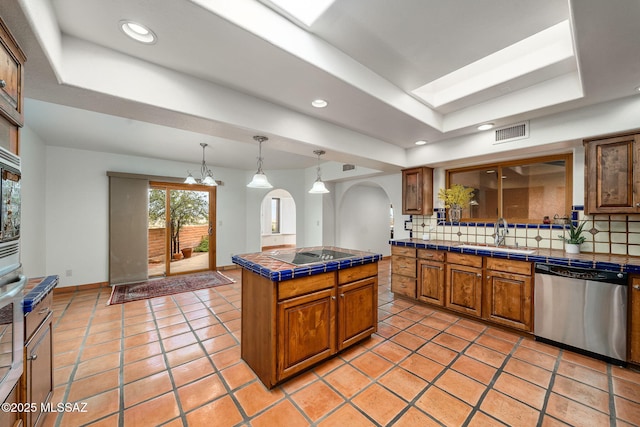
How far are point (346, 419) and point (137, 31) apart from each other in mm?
2707

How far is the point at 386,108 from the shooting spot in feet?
7.88

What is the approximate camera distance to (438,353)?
7.68ft

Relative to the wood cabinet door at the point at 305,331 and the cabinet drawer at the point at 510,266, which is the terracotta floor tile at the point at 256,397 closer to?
the wood cabinet door at the point at 305,331

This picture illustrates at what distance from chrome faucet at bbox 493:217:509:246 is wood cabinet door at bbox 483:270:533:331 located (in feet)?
2.17

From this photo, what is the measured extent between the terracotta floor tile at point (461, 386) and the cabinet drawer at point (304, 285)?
3.72 ft

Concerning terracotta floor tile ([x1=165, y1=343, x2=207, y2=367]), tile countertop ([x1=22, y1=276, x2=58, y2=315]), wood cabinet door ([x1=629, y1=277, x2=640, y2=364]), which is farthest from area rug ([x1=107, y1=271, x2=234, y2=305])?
wood cabinet door ([x1=629, y1=277, x2=640, y2=364])

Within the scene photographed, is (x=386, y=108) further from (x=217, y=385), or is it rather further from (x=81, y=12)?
(x=217, y=385)

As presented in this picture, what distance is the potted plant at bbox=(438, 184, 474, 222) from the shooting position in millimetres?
3619

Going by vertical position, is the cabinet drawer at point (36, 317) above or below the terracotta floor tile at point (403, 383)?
above

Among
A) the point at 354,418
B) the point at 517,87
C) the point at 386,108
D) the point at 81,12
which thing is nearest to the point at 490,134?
the point at 517,87

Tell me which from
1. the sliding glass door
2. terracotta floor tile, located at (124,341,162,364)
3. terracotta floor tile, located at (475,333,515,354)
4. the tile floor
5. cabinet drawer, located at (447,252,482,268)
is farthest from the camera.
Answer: the sliding glass door

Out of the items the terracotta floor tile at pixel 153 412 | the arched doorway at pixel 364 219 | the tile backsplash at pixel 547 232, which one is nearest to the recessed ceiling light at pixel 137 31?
the terracotta floor tile at pixel 153 412

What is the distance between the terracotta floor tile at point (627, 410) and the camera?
1600mm

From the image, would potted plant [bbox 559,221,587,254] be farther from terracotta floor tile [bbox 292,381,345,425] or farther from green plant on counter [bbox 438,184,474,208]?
terracotta floor tile [bbox 292,381,345,425]
